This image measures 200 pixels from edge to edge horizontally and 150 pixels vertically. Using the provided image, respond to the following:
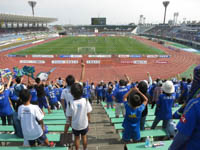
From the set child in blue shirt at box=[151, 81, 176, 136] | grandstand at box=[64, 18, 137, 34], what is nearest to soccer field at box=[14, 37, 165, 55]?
child in blue shirt at box=[151, 81, 176, 136]

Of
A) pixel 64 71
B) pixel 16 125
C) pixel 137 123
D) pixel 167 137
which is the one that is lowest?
pixel 64 71

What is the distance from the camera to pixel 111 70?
79.7 ft

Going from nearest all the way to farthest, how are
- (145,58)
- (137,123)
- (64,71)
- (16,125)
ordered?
(137,123), (16,125), (64,71), (145,58)

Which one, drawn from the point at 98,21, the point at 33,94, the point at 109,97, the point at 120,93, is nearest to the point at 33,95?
the point at 33,94

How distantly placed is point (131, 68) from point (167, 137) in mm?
21626

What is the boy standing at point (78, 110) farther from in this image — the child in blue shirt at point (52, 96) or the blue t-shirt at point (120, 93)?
the child in blue shirt at point (52, 96)

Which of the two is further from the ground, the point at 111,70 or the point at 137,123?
the point at 137,123

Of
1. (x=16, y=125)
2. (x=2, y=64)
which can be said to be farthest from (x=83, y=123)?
(x=2, y=64)

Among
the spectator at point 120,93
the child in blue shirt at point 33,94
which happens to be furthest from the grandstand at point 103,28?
the spectator at point 120,93

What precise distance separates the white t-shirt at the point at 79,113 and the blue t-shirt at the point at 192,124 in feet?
6.61

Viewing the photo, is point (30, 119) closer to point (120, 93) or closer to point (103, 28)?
point (120, 93)

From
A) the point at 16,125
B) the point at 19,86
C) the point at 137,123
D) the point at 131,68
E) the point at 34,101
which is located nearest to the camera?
the point at 137,123

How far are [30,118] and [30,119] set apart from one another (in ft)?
0.09

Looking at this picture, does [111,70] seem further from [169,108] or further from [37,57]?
[169,108]
